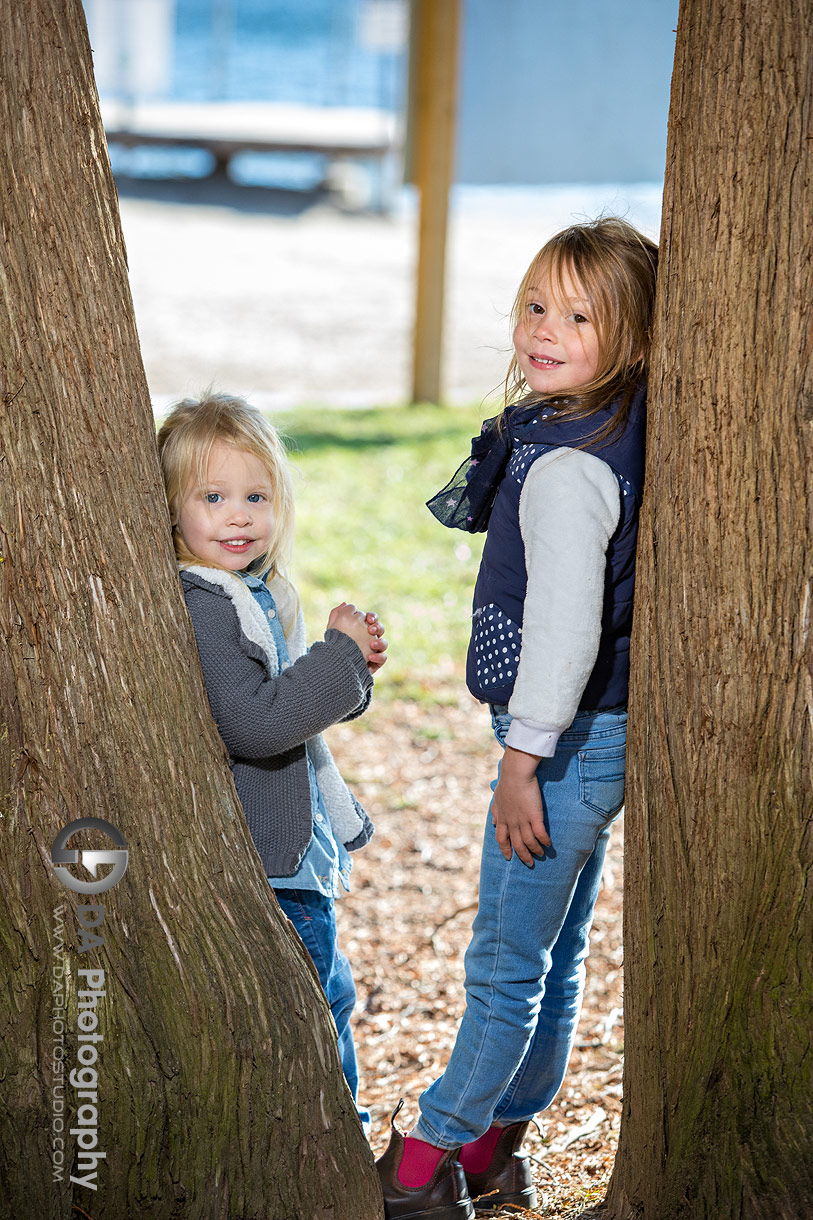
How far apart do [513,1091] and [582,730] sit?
729 millimetres

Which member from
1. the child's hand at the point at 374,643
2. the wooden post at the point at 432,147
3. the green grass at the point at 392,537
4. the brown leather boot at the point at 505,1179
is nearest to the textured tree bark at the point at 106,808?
the child's hand at the point at 374,643

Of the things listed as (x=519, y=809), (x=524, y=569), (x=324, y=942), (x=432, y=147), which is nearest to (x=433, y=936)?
(x=324, y=942)

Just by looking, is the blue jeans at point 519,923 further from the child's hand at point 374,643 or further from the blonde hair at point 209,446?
the blonde hair at point 209,446

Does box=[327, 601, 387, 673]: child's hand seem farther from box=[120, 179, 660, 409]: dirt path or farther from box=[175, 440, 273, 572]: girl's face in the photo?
box=[120, 179, 660, 409]: dirt path

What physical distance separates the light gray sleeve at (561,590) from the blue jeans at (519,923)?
162 millimetres

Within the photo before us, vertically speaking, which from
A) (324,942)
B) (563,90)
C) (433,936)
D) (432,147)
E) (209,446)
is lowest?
(433,936)

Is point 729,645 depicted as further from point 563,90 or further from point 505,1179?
point 563,90

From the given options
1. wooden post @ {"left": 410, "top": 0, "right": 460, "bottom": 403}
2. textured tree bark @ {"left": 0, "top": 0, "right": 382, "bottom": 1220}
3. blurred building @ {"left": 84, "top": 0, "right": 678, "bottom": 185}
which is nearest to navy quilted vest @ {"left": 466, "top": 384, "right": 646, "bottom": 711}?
textured tree bark @ {"left": 0, "top": 0, "right": 382, "bottom": 1220}

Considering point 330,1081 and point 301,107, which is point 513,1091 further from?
point 301,107

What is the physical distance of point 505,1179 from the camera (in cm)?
230

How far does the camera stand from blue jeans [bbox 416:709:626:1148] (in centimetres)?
201

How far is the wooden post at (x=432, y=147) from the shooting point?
9008mm

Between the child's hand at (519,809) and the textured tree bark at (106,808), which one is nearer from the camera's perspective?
the textured tree bark at (106,808)

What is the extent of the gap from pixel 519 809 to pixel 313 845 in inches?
16.6
